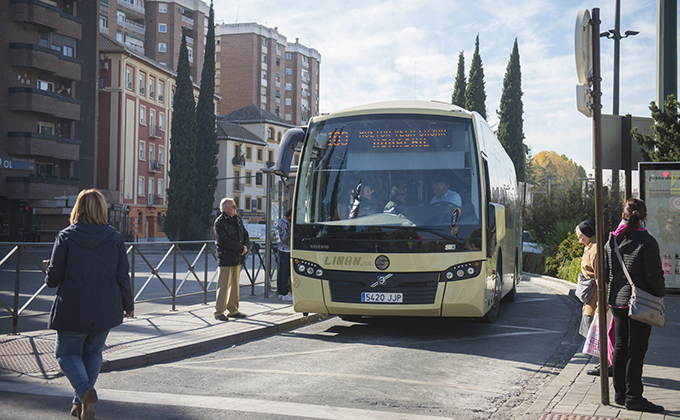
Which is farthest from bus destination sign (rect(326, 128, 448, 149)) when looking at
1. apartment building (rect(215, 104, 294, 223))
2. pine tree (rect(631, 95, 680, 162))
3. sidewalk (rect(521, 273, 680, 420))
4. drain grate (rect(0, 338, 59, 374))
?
apartment building (rect(215, 104, 294, 223))

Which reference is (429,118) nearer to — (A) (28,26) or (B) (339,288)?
(B) (339,288)

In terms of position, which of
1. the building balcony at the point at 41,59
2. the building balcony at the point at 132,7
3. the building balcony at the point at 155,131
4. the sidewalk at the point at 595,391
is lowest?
the sidewalk at the point at 595,391

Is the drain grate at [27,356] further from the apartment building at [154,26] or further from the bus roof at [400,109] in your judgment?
the apartment building at [154,26]

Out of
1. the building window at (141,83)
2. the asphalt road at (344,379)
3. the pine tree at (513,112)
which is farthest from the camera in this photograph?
the building window at (141,83)

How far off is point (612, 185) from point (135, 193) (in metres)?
49.6

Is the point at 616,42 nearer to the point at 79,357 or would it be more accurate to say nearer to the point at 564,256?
the point at 564,256

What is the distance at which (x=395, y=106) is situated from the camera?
407 inches

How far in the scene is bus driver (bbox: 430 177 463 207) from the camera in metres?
9.44

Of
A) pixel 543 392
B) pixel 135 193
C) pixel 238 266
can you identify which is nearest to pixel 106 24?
pixel 135 193

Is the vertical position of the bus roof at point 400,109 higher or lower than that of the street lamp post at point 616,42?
lower

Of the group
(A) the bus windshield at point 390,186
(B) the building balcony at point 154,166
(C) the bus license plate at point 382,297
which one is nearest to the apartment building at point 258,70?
(B) the building balcony at point 154,166

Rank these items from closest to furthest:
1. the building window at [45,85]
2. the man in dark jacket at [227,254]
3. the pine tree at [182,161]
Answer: the man in dark jacket at [227,254] → the building window at [45,85] → the pine tree at [182,161]

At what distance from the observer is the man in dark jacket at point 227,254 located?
35.8 feet

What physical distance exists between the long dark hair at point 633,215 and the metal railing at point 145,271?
690 centimetres
